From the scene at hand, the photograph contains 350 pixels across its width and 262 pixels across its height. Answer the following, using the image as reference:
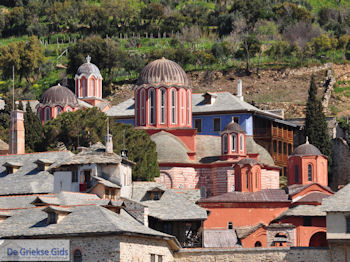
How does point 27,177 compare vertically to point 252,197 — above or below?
above

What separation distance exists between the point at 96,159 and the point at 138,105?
24.4m

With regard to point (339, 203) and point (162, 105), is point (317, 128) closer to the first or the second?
point (162, 105)

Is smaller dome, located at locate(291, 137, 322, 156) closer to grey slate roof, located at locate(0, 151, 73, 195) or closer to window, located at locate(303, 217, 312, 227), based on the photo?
window, located at locate(303, 217, 312, 227)

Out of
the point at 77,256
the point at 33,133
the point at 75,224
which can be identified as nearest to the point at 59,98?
the point at 33,133

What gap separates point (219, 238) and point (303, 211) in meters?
7.17

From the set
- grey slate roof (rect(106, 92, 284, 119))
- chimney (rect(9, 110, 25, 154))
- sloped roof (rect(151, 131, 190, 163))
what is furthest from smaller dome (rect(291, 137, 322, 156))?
chimney (rect(9, 110, 25, 154))

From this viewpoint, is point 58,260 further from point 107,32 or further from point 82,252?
point 107,32

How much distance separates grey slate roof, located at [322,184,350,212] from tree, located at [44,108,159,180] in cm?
1844

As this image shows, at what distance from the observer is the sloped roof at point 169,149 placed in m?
84.9

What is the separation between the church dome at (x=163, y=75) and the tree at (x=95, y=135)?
837 cm

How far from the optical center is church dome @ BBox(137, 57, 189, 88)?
90.0 metres

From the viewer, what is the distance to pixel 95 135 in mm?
79812

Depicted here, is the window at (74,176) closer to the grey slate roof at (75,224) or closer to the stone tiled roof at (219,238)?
the grey slate roof at (75,224)

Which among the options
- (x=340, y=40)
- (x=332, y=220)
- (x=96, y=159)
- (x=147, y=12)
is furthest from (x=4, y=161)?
(x=147, y=12)
